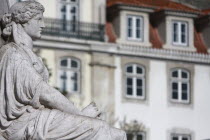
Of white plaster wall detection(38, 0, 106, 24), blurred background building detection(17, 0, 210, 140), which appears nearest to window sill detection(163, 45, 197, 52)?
blurred background building detection(17, 0, 210, 140)

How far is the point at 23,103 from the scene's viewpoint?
12.9 metres

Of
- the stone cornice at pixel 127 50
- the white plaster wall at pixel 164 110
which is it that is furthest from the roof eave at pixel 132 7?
the white plaster wall at pixel 164 110

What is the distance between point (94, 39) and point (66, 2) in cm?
221

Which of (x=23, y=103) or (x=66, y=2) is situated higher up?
(x=66, y=2)

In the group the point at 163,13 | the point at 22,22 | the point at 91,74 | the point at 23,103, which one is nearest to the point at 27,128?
the point at 23,103

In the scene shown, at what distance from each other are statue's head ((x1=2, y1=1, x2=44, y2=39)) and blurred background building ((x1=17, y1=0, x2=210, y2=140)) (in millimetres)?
41690

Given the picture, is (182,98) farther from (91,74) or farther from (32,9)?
(32,9)

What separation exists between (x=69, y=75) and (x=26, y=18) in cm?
4423

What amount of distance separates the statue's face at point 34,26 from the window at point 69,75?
43.7 m

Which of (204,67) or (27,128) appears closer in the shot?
(27,128)

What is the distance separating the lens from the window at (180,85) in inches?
2381

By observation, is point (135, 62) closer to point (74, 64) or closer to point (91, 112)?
point (74, 64)

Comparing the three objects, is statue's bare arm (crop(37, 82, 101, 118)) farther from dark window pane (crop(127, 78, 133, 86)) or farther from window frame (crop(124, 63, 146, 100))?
dark window pane (crop(127, 78, 133, 86))

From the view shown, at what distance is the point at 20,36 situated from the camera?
44.0ft
